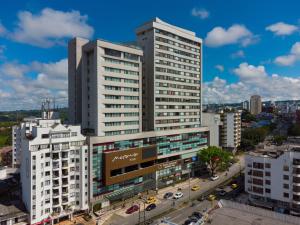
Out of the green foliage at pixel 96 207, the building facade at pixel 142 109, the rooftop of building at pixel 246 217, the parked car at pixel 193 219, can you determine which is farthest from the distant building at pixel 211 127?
the green foliage at pixel 96 207

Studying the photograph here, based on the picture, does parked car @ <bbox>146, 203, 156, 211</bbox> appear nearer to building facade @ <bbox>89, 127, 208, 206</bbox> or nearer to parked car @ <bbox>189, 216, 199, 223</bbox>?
building facade @ <bbox>89, 127, 208, 206</bbox>

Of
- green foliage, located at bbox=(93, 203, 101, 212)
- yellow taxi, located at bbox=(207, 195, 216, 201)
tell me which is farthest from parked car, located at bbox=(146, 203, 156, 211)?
yellow taxi, located at bbox=(207, 195, 216, 201)

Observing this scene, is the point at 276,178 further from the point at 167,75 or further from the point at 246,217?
the point at 167,75

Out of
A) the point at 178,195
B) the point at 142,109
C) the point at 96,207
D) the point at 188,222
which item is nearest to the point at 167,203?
the point at 178,195

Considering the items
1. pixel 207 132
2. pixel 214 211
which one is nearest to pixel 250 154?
pixel 214 211

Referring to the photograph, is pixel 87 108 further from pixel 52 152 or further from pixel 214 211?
pixel 214 211

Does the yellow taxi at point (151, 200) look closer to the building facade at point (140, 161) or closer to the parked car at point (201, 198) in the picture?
the building facade at point (140, 161)

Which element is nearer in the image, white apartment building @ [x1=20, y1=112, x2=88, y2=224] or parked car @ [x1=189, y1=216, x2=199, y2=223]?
white apartment building @ [x1=20, y1=112, x2=88, y2=224]

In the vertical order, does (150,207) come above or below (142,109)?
below
